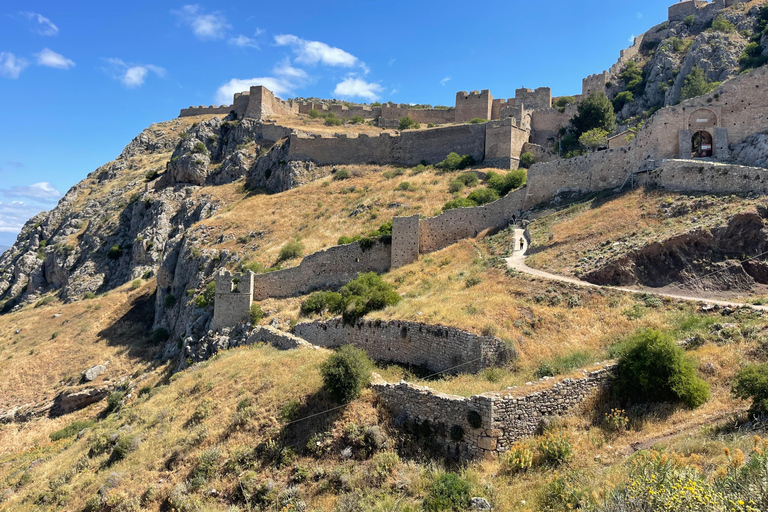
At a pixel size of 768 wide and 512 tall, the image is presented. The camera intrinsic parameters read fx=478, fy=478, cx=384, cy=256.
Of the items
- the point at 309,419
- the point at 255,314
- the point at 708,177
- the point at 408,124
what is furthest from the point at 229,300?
the point at 408,124

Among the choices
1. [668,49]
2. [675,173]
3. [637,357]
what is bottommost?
[637,357]

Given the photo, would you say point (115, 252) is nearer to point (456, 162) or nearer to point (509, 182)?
point (456, 162)

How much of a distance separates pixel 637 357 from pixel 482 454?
3.68 metres

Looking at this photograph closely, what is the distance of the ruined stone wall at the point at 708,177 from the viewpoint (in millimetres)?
16739

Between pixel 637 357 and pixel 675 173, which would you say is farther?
pixel 675 173

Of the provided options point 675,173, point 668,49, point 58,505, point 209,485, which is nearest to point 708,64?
point 668,49

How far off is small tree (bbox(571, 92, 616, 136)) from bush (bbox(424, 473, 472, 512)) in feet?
128

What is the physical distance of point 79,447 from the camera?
17.7 m

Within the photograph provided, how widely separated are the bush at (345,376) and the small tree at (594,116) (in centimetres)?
3660

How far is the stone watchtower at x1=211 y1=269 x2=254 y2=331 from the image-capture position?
24469 millimetres

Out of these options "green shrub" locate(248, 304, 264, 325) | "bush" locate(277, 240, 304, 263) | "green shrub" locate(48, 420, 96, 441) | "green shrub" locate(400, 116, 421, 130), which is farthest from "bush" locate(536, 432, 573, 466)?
"green shrub" locate(400, 116, 421, 130)

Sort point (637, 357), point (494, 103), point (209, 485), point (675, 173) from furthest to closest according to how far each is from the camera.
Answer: point (494, 103), point (675, 173), point (209, 485), point (637, 357)

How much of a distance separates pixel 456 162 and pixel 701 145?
830 inches

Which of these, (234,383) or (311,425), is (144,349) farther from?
(311,425)
